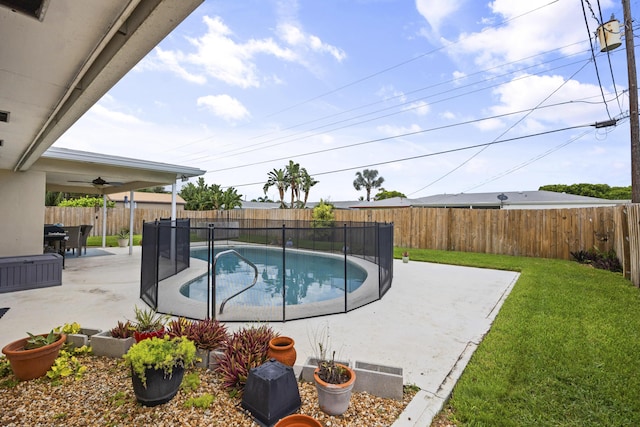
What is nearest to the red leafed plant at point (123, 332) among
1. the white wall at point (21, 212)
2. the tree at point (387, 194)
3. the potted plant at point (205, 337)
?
the potted plant at point (205, 337)

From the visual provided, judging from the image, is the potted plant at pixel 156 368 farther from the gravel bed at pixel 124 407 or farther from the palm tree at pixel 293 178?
the palm tree at pixel 293 178

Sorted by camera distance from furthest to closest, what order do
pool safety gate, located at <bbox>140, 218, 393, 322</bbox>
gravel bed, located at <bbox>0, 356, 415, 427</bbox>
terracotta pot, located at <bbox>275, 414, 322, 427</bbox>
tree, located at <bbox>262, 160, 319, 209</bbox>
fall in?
tree, located at <bbox>262, 160, 319, 209</bbox> < pool safety gate, located at <bbox>140, 218, 393, 322</bbox> < gravel bed, located at <bbox>0, 356, 415, 427</bbox> < terracotta pot, located at <bbox>275, 414, 322, 427</bbox>

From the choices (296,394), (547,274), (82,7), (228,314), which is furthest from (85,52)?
(547,274)

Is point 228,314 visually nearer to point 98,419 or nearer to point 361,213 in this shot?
point 98,419

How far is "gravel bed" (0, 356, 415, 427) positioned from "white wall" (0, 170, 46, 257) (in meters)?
5.52

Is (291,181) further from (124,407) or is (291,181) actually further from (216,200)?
(124,407)

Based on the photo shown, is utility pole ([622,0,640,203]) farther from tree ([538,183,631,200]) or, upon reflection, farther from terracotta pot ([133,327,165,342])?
tree ([538,183,631,200])

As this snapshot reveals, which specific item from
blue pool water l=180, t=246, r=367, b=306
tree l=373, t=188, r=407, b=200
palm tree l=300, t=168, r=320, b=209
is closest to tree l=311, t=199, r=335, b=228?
blue pool water l=180, t=246, r=367, b=306

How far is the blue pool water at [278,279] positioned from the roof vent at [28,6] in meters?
3.53

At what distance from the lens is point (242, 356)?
8.56ft

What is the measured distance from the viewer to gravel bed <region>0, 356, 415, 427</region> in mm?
2113

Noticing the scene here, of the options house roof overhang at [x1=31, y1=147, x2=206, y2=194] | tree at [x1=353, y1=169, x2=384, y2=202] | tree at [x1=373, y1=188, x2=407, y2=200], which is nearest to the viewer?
house roof overhang at [x1=31, y1=147, x2=206, y2=194]

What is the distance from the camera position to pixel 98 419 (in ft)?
6.95

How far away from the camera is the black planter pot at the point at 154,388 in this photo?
7.22 ft
